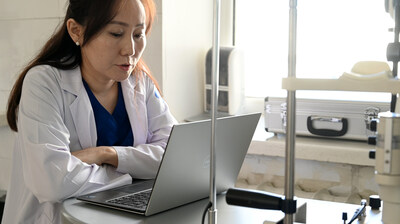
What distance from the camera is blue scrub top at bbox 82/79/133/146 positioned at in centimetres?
156

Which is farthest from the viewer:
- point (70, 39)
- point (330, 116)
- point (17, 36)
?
point (17, 36)

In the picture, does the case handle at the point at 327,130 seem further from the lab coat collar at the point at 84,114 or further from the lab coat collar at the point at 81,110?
the lab coat collar at the point at 81,110

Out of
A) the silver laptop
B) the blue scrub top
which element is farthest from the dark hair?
the silver laptop

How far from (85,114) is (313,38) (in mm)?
1192

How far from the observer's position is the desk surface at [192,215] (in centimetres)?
108

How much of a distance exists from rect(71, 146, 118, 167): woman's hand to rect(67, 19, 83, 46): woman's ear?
347mm

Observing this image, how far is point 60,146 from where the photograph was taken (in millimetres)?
1347

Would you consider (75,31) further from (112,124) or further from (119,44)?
(112,124)

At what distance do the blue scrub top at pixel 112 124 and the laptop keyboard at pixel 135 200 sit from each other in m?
0.36

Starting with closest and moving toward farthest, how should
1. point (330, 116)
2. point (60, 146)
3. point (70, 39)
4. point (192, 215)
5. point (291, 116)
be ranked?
1. point (291, 116)
2. point (192, 215)
3. point (60, 146)
4. point (70, 39)
5. point (330, 116)

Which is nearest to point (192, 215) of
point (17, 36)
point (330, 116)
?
point (330, 116)

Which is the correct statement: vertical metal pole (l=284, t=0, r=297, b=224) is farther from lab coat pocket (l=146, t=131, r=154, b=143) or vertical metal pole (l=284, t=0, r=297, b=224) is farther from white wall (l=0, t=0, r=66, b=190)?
white wall (l=0, t=0, r=66, b=190)

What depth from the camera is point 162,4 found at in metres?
2.13

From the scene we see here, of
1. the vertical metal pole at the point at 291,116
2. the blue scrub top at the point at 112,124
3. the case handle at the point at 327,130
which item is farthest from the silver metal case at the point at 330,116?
the vertical metal pole at the point at 291,116
